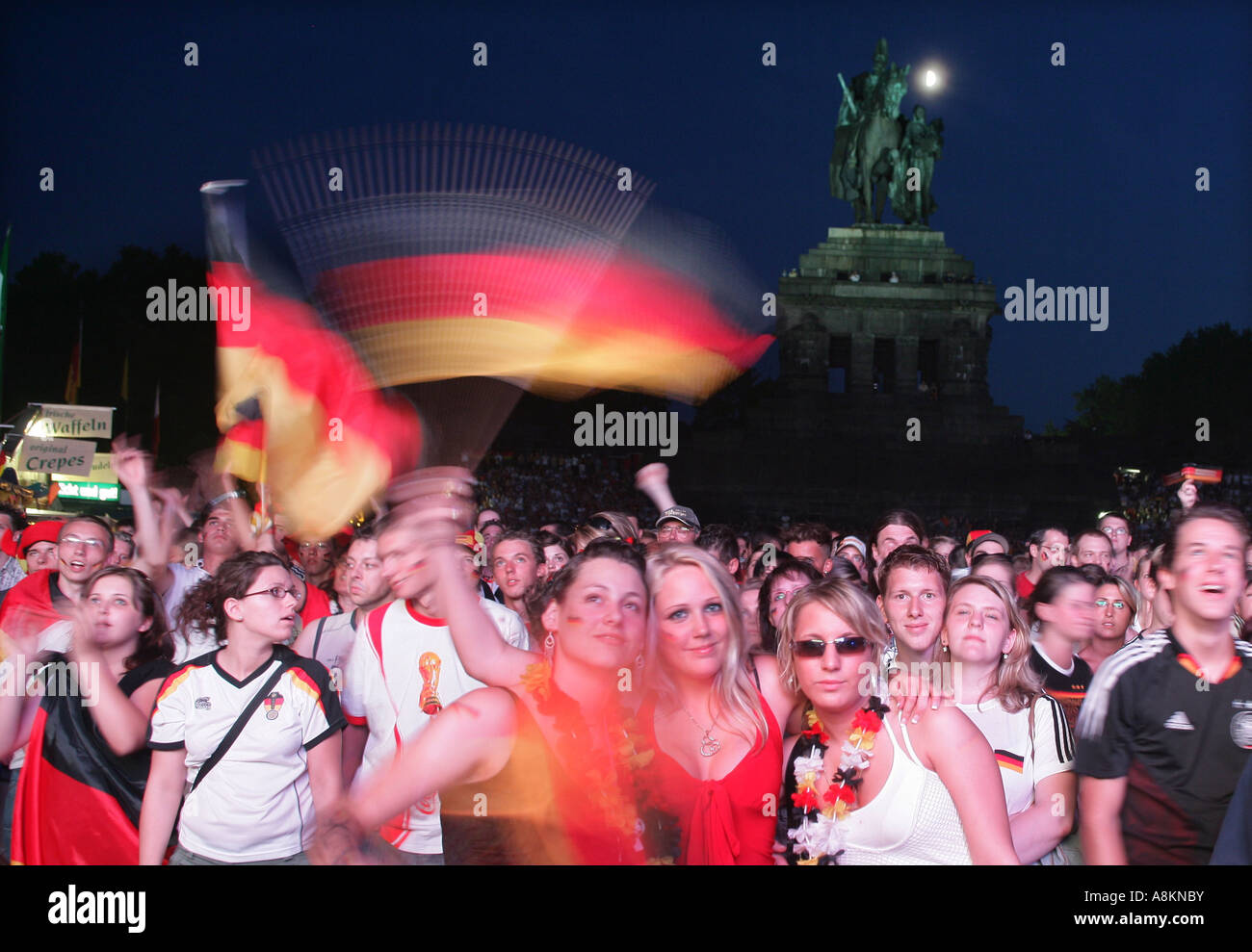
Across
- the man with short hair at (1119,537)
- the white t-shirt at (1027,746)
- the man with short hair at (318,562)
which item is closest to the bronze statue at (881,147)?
the man with short hair at (1119,537)

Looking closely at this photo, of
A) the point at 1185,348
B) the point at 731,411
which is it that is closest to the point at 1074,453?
the point at 731,411

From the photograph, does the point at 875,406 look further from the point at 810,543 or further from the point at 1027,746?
the point at 1027,746

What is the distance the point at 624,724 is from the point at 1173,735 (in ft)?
6.18

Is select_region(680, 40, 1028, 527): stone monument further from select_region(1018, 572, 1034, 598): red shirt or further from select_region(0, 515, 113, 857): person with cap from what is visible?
select_region(0, 515, 113, 857): person with cap

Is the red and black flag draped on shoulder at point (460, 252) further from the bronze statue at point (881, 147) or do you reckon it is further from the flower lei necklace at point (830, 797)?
the bronze statue at point (881, 147)

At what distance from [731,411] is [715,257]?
54598 mm

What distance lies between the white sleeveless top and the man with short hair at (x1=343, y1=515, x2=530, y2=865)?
1.67 metres

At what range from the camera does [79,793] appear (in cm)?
466

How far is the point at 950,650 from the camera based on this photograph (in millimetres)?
4777

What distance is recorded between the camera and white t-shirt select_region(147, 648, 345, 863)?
4258 millimetres

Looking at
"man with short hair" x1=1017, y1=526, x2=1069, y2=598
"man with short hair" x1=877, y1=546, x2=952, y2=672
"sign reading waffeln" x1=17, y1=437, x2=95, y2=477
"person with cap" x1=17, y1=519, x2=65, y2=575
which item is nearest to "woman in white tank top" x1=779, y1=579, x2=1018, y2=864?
"man with short hair" x1=877, y1=546, x2=952, y2=672

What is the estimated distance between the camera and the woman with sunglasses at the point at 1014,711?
171 inches

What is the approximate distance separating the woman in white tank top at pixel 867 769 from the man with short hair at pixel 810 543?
4.19 meters

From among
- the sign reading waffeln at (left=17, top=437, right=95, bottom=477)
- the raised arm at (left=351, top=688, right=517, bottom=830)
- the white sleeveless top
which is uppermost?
the sign reading waffeln at (left=17, top=437, right=95, bottom=477)
